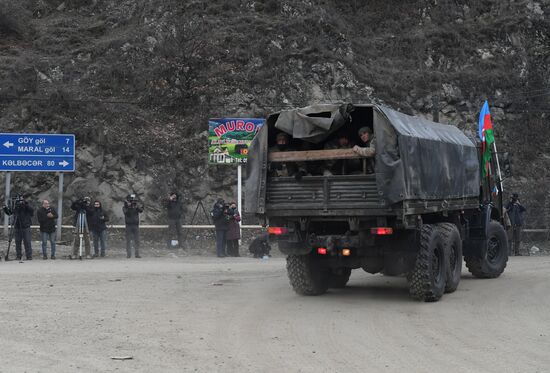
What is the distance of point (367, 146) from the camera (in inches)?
449

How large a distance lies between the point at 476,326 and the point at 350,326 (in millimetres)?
1745

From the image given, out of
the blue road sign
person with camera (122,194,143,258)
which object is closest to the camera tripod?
person with camera (122,194,143,258)

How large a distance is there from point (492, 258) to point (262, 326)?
808cm

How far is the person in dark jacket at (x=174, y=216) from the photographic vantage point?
24188mm

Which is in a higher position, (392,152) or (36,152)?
(36,152)

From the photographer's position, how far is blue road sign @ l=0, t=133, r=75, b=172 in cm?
2398

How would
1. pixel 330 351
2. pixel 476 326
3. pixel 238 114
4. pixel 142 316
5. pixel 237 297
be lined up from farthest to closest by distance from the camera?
pixel 238 114 < pixel 237 297 < pixel 142 316 < pixel 476 326 < pixel 330 351

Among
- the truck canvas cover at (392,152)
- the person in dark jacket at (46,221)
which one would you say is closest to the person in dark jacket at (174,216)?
the person in dark jacket at (46,221)

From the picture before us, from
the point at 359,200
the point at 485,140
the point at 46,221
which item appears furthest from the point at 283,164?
the point at 46,221

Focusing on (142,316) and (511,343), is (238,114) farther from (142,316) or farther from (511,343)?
(511,343)

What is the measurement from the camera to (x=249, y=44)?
33188 mm

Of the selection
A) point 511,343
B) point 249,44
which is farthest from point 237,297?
point 249,44

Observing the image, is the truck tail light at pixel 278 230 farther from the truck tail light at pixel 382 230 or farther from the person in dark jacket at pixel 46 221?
the person in dark jacket at pixel 46 221

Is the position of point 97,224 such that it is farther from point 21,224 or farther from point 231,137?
point 231,137
